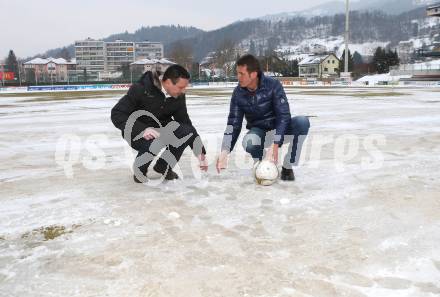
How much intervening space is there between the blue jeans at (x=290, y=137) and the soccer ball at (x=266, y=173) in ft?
1.28

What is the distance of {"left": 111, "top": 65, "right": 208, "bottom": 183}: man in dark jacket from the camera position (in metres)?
4.46

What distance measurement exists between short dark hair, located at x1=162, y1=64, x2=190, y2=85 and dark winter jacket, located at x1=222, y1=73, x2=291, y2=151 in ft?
2.30


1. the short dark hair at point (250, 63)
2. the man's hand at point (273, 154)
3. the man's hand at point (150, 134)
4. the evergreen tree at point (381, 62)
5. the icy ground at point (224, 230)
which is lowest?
the icy ground at point (224, 230)

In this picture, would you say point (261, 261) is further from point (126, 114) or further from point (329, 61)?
point (329, 61)

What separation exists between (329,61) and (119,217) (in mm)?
121007

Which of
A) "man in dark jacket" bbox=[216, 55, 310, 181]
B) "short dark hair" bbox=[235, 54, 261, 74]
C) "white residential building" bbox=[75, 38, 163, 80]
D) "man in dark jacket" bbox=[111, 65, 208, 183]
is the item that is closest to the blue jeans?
"man in dark jacket" bbox=[216, 55, 310, 181]

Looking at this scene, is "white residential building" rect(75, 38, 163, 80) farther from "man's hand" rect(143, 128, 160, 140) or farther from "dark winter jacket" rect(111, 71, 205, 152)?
"man's hand" rect(143, 128, 160, 140)

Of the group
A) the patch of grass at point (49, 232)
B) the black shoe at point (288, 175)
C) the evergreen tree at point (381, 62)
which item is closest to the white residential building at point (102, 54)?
the evergreen tree at point (381, 62)

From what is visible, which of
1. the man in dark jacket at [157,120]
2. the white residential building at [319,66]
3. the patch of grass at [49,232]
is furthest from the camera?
Result: the white residential building at [319,66]

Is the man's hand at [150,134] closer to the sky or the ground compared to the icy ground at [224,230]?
closer to the sky

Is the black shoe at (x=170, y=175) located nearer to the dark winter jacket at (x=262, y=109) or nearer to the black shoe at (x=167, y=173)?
the black shoe at (x=167, y=173)

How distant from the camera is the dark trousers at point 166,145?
4.73m

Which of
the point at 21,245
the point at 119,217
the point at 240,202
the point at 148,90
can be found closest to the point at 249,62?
the point at 148,90

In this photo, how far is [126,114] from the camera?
15.3ft
